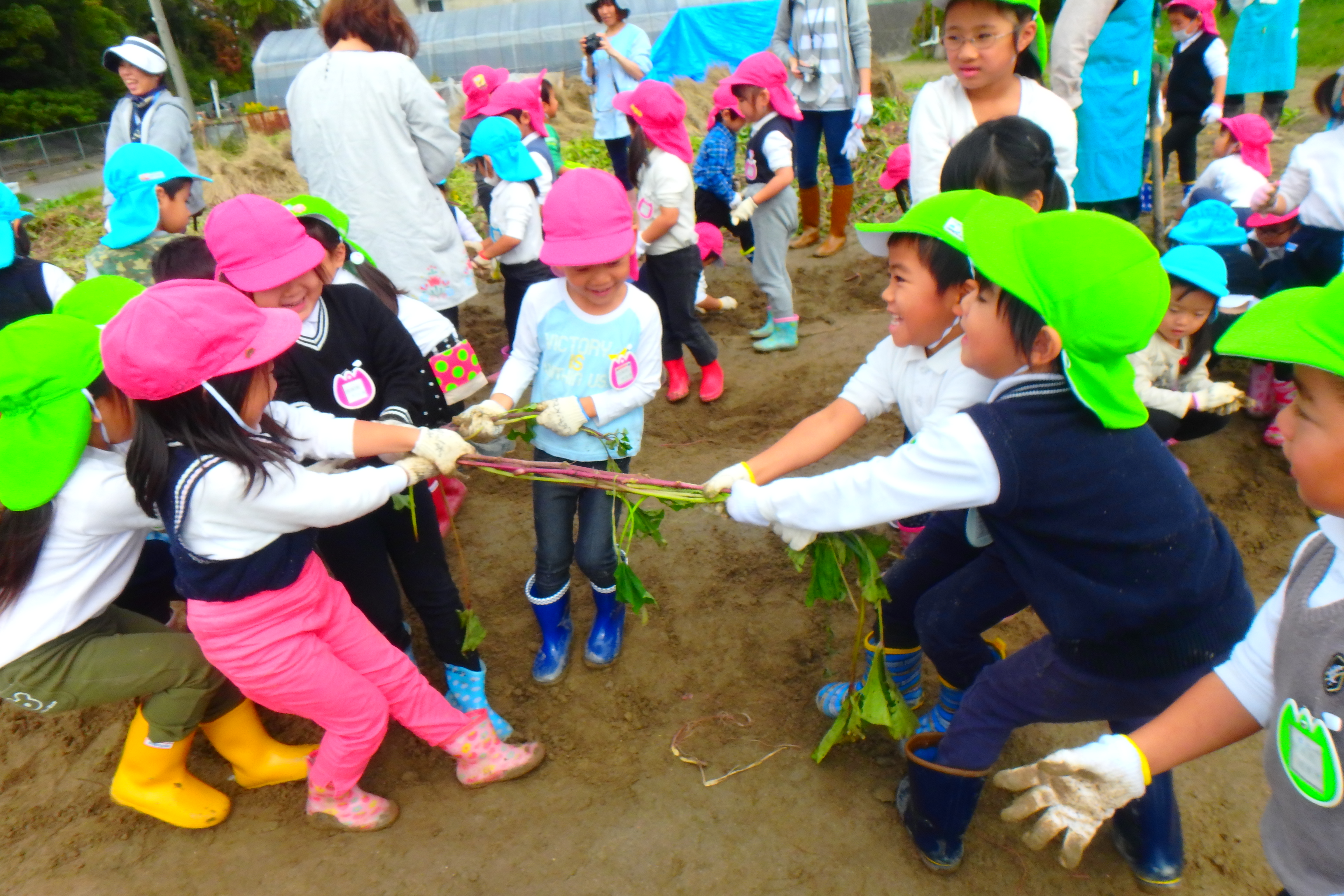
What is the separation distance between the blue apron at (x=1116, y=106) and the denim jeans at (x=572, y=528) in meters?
3.19

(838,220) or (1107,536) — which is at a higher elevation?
(1107,536)

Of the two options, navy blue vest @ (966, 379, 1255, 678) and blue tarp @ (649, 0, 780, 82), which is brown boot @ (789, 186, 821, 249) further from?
blue tarp @ (649, 0, 780, 82)

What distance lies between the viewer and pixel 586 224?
2.67 metres

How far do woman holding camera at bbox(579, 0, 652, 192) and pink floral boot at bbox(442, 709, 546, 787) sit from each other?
16.9 ft

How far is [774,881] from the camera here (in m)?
2.32

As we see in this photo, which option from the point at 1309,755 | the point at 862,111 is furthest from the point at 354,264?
the point at 862,111

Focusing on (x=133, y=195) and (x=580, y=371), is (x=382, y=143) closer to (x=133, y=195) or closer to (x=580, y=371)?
(x=133, y=195)

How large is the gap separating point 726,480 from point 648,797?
3.51 feet

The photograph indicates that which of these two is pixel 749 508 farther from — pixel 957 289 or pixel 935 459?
pixel 957 289

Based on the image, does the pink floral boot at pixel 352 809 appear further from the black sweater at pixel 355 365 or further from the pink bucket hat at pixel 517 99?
the pink bucket hat at pixel 517 99

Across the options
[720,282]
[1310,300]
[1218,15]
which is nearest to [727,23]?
[1218,15]

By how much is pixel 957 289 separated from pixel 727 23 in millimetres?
16656

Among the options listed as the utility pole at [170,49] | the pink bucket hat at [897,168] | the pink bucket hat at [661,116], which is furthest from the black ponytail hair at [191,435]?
the utility pole at [170,49]

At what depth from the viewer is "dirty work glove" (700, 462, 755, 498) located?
232cm
